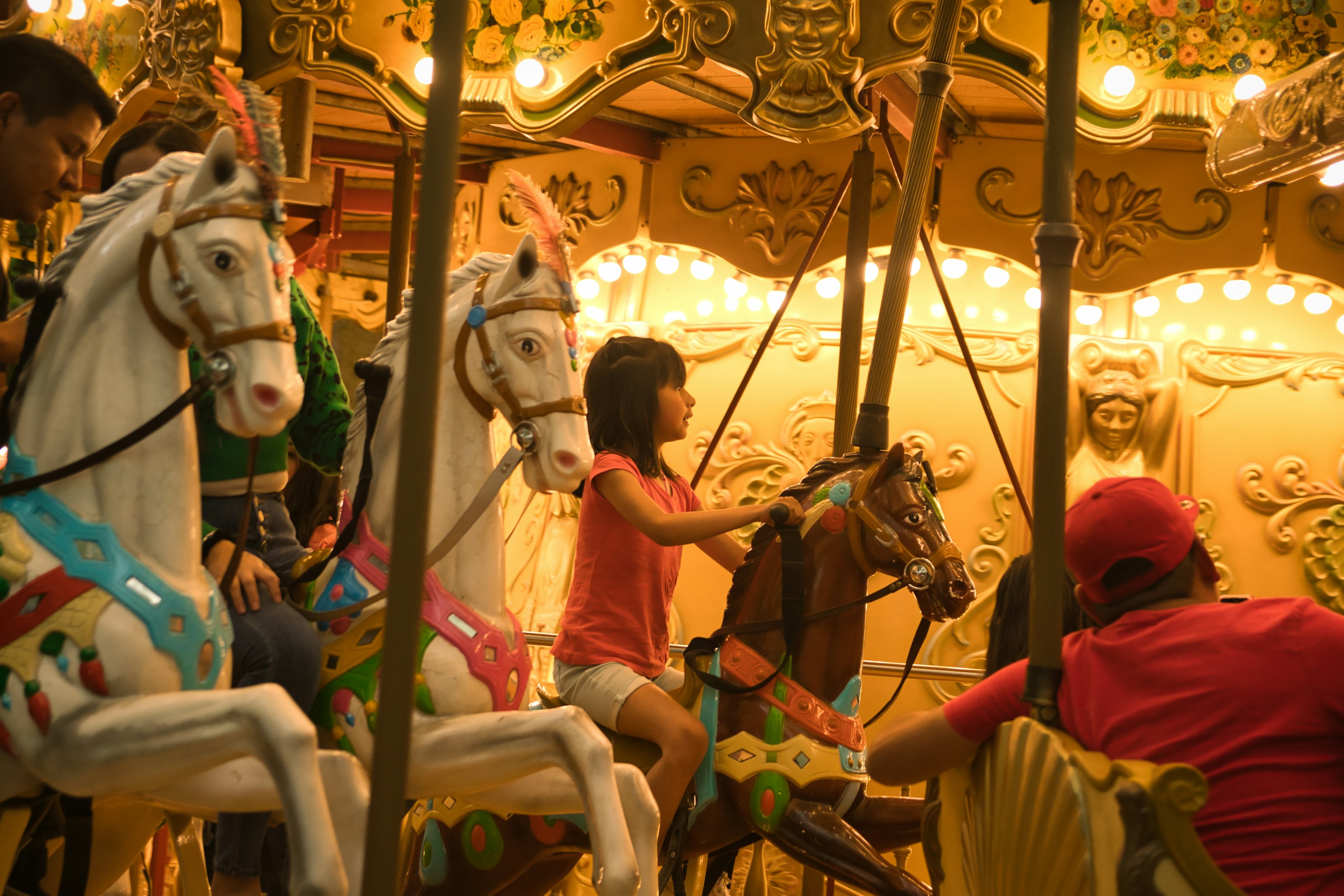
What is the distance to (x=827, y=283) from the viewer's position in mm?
5816

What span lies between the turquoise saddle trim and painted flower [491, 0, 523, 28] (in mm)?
2399

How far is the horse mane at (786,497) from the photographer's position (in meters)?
3.38

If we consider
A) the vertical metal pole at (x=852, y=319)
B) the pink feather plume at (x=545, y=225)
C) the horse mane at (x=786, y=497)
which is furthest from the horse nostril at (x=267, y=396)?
the vertical metal pole at (x=852, y=319)

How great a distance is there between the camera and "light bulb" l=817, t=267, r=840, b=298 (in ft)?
19.1

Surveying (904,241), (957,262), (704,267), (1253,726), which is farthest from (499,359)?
(957,262)

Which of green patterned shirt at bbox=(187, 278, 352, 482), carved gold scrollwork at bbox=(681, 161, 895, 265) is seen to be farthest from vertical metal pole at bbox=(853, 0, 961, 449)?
carved gold scrollwork at bbox=(681, 161, 895, 265)

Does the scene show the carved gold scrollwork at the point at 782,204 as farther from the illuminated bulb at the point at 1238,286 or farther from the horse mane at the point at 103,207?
the horse mane at the point at 103,207

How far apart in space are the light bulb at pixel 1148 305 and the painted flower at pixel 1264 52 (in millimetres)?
1817

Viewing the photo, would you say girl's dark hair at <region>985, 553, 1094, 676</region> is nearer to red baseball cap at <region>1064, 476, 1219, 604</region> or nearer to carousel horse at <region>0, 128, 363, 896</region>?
red baseball cap at <region>1064, 476, 1219, 604</region>

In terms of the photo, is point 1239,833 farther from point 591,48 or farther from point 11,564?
point 591,48

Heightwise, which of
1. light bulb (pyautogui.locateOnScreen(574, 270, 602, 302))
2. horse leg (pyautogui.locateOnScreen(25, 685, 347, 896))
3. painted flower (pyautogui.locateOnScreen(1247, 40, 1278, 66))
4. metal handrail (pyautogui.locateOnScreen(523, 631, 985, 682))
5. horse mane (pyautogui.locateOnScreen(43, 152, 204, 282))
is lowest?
metal handrail (pyautogui.locateOnScreen(523, 631, 985, 682))

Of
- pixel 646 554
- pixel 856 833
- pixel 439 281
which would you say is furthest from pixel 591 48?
pixel 439 281

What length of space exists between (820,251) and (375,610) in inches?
143

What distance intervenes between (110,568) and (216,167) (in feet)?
2.14
